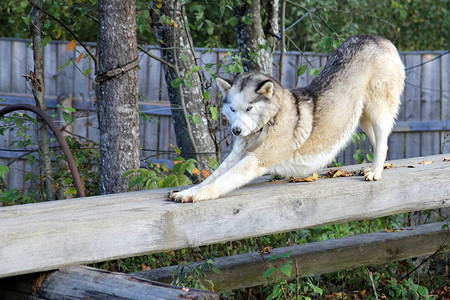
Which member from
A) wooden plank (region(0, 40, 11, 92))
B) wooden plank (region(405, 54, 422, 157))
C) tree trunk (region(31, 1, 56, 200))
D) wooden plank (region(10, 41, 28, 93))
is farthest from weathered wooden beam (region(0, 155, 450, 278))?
wooden plank (region(0, 40, 11, 92))

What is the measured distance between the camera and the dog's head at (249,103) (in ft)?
11.0

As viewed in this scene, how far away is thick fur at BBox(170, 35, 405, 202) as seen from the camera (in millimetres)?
3400

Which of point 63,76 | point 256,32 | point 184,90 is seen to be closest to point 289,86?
point 256,32

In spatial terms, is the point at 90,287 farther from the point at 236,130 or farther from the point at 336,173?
the point at 336,173

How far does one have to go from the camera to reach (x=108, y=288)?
244cm

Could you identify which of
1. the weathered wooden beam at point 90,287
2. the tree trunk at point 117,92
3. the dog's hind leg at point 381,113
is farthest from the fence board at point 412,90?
the weathered wooden beam at point 90,287

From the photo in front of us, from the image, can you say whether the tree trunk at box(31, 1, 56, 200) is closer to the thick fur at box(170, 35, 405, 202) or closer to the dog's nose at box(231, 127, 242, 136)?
the thick fur at box(170, 35, 405, 202)

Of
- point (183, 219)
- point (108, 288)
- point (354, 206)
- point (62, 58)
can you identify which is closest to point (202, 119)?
point (354, 206)

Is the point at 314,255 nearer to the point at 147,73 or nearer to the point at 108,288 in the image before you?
the point at 108,288

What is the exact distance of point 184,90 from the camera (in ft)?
17.5

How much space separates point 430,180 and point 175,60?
2428mm

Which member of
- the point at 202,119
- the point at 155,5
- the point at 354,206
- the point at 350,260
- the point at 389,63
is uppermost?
the point at 155,5

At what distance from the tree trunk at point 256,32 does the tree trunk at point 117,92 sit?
1579 mm

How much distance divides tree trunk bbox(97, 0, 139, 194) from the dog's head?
3.18 ft
